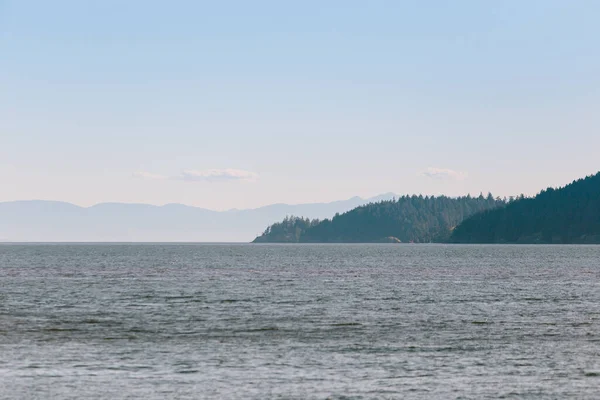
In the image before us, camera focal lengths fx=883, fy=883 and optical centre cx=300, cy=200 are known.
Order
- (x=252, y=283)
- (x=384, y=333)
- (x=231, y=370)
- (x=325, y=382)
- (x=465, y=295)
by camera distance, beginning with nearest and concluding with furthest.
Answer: (x=325, y=382), (x=231, y=370), (x=384, y=333), (x=465, y=295), (x=252, y=283)

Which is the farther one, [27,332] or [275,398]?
[27,332]

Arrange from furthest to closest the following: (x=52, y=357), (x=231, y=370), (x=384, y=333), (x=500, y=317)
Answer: (x=500, y=317) < (x=384, y=333) < (x=52, y=357) < (x=231, y=370)

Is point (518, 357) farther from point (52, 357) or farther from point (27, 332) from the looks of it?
point (27, 332)

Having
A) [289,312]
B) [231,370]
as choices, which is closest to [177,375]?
[231,370]

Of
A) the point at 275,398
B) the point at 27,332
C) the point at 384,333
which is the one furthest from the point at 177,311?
the point at 275,398

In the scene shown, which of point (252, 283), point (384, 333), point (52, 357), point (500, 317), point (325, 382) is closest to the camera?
point (325, 382)

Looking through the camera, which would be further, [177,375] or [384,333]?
[384,333]

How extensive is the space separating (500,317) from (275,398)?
113ft

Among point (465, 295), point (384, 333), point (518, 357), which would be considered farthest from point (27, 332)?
point (465, 295)

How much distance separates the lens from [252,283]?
109812 mm

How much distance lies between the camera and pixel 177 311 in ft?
226

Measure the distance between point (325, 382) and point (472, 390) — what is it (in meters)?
5.71

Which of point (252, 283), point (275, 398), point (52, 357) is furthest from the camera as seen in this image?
point (252, 283)

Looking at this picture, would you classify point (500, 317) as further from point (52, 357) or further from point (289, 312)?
point (52, 357)
